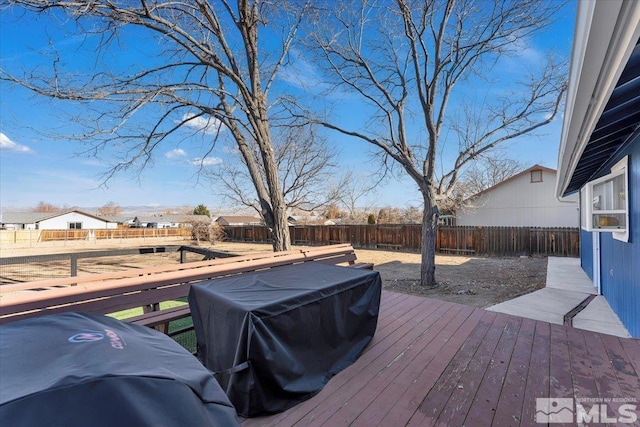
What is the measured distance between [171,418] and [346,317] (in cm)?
183

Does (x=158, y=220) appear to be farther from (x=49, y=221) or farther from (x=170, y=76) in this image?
(x=170, y=76)

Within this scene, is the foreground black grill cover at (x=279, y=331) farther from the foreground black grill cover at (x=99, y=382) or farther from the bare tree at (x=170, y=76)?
the bare tree at (x=170, y=76)

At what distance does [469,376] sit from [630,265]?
119 inches

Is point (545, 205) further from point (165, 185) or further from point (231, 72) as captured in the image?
point (165, 185)

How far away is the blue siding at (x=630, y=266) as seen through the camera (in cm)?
317

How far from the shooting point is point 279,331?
6.25 ft

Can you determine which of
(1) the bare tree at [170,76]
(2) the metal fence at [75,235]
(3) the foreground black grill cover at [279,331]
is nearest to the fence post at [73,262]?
(1) the bare tree at [170,76]

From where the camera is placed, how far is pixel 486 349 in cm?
265

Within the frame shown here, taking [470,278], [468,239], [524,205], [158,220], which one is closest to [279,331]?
[470,278]

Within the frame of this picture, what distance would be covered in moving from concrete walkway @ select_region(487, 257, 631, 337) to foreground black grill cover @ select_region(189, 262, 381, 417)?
3242 mm

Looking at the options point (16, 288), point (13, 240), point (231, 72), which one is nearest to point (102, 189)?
point (231, 72)

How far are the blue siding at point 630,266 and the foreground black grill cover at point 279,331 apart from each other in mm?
3035

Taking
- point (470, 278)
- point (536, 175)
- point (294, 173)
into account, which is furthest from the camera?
point (536, 175)

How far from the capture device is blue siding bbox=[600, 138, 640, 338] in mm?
3174
